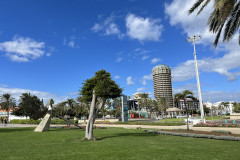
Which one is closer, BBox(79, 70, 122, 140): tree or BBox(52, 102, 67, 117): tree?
BBox(79, 70, 122, 140): tree

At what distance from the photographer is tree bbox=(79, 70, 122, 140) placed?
14.1m

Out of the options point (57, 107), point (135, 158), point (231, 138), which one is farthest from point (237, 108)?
point (135, 158)

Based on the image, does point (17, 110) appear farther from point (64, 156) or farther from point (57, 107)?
point (64, 156)

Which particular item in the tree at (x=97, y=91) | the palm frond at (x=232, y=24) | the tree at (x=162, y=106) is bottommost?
the tree at (x=162, y=106)

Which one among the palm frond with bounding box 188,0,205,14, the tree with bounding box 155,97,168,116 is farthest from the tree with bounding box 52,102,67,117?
the palm frond with bounding box 188,0,205,14

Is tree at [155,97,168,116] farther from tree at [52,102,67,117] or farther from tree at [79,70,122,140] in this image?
tree at [79,70,122,140]

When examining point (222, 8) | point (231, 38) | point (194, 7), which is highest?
point (194, 7)

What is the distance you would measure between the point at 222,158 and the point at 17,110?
7655cm

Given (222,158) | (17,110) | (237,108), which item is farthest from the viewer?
(237,108)

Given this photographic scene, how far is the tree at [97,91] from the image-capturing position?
14.1m

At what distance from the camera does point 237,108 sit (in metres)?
120

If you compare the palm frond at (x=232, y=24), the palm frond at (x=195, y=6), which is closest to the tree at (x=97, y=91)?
the palm frond at (x=195, y=6)

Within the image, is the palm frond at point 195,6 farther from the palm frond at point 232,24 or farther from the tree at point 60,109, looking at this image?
the tree at point 60,109

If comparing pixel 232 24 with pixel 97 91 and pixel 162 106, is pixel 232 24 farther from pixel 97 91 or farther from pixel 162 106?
pixel 162 106
